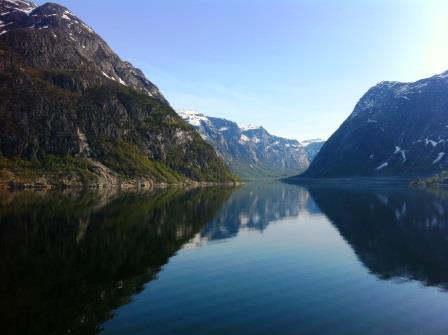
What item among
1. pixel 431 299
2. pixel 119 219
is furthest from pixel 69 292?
pixel 119 219

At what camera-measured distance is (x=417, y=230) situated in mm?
93688

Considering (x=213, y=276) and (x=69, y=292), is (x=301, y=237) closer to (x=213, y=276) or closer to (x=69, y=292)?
(x=213, y=276)

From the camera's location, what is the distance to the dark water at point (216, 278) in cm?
3509

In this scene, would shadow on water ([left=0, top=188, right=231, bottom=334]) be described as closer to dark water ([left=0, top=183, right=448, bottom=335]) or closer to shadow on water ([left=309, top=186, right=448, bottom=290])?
dark water ([left=0, top=183, right=448, bottom=335])

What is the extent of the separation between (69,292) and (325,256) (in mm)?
40473

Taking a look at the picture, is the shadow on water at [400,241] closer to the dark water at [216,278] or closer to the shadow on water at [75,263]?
the dark water at [216,278]

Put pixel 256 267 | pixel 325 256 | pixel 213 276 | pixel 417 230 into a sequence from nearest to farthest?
pixel 213 276, pixel 256 267, pixel 325 256, pixel 417 230

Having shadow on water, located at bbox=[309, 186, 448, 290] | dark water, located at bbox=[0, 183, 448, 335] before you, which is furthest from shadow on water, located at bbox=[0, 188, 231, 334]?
shadow on water, located at bbox=[309, 186, 448, 290]

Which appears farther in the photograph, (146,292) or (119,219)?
(119,219)

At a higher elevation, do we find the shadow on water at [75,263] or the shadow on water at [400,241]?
the shadow on water at [75,263]

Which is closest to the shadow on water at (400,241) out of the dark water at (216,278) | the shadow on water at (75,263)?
the dark water at (216,278)

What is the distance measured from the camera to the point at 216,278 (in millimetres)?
51281

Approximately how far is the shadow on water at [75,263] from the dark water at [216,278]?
17 cm

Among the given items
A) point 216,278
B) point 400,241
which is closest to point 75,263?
point 216,278
